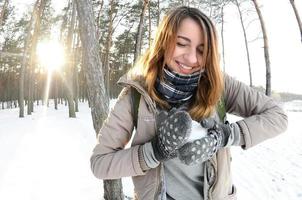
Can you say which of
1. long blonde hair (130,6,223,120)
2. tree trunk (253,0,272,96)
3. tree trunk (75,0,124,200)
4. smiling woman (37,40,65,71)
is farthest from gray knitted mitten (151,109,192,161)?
smiling woman (37,40,65,71)

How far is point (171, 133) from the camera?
1.47 m

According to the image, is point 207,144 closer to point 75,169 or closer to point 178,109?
point 178,109

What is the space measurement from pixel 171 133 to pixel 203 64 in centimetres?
49

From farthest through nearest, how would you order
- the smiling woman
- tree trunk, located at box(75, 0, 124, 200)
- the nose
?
the smiling woman, tree trunk, located at box(75, 0, 124, 200), the nose

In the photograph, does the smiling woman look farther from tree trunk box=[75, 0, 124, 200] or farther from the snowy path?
tree trunk box=[75, 0, 124, 200]

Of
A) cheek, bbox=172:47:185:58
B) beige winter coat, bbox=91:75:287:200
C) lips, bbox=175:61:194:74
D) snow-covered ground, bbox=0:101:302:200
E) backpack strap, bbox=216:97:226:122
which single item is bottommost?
snow-covered ground, bbox=0:101:302:200

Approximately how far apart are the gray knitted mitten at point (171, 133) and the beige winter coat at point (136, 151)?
124mm

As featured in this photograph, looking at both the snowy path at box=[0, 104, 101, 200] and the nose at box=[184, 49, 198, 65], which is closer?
the nose at box=[184, 49, 198, 65]

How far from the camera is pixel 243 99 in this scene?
1.94m

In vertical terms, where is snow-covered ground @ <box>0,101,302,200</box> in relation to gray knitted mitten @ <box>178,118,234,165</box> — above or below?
below

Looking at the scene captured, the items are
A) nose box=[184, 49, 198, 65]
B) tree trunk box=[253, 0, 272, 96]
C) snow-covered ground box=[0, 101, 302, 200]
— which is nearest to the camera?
nose box=[184, 49, 198, 65]

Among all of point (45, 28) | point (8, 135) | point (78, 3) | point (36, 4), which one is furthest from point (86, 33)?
point (45, 28)

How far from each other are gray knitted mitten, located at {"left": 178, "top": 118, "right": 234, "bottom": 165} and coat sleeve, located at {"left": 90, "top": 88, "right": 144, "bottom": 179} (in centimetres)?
27

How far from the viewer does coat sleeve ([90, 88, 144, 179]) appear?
1.67 metres
